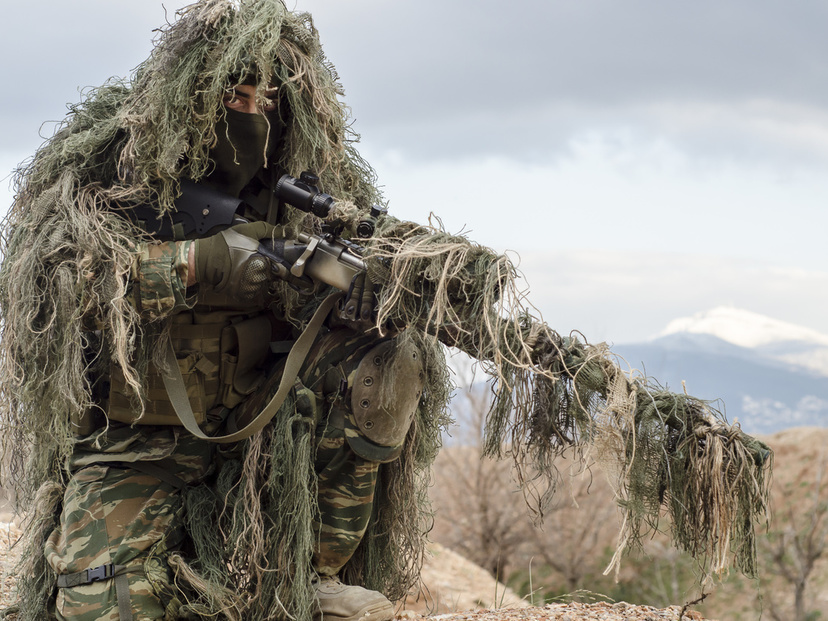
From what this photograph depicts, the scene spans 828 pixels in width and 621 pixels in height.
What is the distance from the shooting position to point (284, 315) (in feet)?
10.9

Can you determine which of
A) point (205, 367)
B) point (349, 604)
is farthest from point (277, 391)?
point (349, 604)

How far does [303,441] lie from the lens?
3.11 meters

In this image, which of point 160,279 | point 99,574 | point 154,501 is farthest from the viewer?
point 154,501

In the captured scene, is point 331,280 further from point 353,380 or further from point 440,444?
point 440,444

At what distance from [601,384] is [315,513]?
3.63 feet

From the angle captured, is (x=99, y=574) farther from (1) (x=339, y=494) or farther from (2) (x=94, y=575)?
(1) (x=339, y=494)

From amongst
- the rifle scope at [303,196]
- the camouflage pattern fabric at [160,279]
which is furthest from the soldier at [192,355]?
the rifle scope at [303,196]

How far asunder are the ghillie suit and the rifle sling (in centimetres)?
8

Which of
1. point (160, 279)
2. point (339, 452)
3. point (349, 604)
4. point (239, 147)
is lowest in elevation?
point (349, 604)

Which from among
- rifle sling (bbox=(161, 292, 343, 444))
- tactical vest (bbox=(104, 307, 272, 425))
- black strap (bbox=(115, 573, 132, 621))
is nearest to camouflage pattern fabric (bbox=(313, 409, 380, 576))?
rifle sling (bbox=(161, 292, 343, 444))

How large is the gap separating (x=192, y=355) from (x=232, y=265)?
0.40 m

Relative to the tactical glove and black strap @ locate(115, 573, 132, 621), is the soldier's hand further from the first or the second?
black strap @ locate(115, 573, 132, 621)

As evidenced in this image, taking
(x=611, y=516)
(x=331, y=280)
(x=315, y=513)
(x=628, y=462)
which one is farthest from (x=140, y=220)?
(x=611, y=516)

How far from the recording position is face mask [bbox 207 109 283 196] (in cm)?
313
